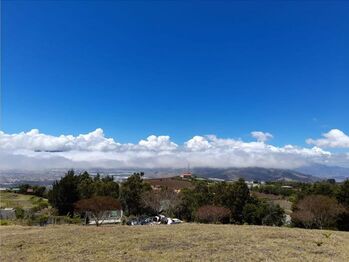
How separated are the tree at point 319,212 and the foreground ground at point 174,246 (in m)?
22.0

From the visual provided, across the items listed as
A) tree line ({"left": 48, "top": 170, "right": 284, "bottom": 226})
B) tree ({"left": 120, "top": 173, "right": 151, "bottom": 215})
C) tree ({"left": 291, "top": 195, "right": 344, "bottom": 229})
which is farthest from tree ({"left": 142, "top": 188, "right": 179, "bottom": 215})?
tree ({"left": 291, "top": 195, "right": 344, "bottom": 229})

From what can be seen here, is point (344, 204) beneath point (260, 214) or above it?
above

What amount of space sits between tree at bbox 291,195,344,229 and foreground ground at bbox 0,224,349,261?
22.0 m

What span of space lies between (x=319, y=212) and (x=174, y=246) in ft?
108

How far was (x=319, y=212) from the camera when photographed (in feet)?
160

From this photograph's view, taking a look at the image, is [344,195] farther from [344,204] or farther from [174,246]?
[174,246]

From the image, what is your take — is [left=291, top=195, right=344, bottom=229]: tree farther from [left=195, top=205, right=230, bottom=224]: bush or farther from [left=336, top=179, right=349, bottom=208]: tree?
[left=195, top=205, right=230, bottom=224]: bush

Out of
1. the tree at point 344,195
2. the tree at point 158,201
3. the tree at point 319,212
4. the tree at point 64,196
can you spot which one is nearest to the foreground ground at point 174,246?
the tree at point 319,212

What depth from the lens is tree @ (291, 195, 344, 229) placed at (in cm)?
4797

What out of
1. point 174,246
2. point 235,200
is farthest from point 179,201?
point 174,246

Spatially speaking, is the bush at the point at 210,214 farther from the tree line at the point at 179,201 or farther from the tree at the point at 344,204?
the tree at the point at 344,204

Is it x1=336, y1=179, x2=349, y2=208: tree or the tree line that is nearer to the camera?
x1=336, y1=179, x2=349, y2=208: tree

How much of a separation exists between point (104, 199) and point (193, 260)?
37543 mm

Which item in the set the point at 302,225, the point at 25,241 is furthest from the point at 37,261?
the point at 302,225
